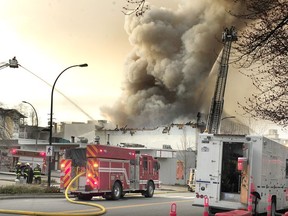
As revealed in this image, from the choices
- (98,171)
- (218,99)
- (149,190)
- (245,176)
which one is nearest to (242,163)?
(245,176)

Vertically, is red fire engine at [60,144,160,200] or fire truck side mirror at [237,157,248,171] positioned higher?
fire truck side mirror at [237,157,248,171]

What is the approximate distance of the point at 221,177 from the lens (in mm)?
14133

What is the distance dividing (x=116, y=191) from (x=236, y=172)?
7.46 m

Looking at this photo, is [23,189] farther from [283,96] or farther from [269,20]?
[269,20]

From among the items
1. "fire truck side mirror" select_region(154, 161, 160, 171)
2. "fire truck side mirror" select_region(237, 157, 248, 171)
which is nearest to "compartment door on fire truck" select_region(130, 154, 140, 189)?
"fire truck side mirror" select_region(154, 161, 160, 171)

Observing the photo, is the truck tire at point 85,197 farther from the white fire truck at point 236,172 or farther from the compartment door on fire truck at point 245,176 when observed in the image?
the compartment door on fire truck at point 245,176

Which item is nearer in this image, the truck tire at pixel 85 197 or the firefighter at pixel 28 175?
the truck tire at pixel 85 197

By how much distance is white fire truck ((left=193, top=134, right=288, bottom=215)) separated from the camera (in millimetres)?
13531

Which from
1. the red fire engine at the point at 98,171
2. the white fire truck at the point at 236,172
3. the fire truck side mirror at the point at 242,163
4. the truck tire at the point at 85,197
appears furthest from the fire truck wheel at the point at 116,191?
the fire truck side mirror at the point at 242,163

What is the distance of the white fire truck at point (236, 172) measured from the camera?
13531mm

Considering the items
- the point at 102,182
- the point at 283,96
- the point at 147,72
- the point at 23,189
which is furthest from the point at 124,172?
the point at 147,72

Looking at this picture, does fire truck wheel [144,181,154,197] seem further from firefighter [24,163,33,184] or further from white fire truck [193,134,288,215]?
white fire truck [193,134,288,215]

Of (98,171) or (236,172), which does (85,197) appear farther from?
(236,172)

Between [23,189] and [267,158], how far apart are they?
37.9 feet
